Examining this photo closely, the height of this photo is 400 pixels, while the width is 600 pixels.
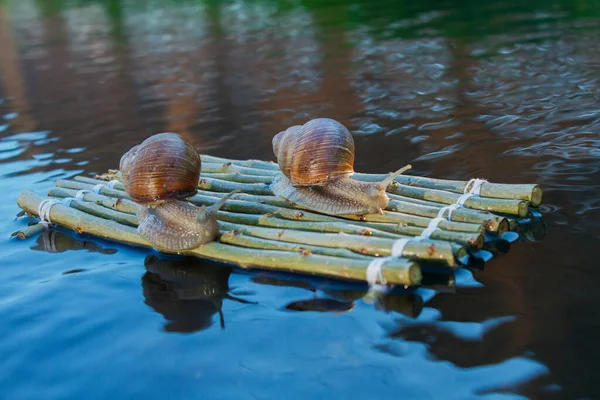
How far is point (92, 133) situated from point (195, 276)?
670 cm

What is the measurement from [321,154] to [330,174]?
0.66 feet

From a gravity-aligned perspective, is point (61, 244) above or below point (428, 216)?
below

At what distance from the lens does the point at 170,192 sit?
248 inches

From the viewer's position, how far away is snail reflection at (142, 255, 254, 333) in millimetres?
5438

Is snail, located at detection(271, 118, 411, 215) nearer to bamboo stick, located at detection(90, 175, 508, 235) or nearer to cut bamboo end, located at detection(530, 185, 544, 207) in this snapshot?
bamboo stick, located at detection(90, 175, 508, 235)

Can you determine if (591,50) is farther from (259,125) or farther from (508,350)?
(508,350)

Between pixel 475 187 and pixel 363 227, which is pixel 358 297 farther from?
pixel 475 187

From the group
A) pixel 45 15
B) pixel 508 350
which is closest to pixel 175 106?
pixel 508 350

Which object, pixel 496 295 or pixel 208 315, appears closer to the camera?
pixel 496 295

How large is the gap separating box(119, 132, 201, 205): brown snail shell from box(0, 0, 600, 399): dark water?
67 centimetres

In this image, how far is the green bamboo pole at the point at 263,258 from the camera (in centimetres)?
525

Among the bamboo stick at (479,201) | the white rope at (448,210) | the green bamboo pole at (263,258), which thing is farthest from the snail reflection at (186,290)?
the bamboo stick at (479,201)

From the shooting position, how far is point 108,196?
7.99 meters

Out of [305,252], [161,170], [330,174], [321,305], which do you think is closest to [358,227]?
[305,252]
